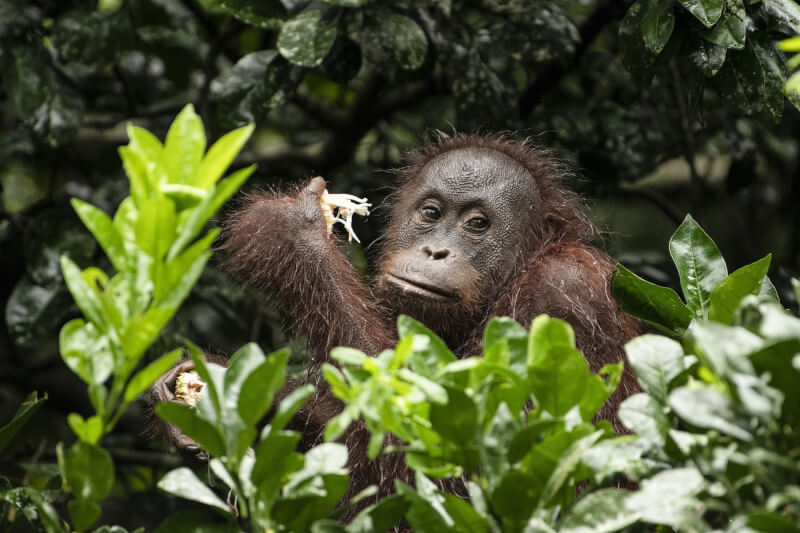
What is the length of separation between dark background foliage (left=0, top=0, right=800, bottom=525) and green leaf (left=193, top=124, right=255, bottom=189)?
1678 mm

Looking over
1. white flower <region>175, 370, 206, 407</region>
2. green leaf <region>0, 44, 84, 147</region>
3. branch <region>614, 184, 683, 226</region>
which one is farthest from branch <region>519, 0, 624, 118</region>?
white flower <region>175, 370, 206, 407</region>

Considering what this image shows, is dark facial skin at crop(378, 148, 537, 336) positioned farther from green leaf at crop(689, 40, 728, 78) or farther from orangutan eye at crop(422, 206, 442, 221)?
green leaf at crop(689, 40, 728, 78)

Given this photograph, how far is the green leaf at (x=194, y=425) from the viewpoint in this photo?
1.92m

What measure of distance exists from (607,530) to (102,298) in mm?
956

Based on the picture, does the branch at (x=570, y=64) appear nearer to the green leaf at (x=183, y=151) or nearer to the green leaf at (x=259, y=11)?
the green leaf at (x=259, y=11)

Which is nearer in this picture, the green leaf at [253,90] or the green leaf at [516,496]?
the green leaf at [516,496]

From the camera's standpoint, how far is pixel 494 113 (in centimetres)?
423

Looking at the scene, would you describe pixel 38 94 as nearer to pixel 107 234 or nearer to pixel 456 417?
pixel 107 234

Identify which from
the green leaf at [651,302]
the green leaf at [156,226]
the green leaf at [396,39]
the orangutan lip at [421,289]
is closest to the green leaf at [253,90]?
the green leaf at [396,39]

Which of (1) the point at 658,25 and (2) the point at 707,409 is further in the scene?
(1) the point at 658,25

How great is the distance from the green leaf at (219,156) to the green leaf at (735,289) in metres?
1.14

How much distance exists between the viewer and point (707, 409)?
167cm

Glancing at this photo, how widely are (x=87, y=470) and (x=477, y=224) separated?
6.37 ft

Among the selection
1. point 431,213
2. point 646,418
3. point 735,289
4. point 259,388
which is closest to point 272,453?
point 259,388
